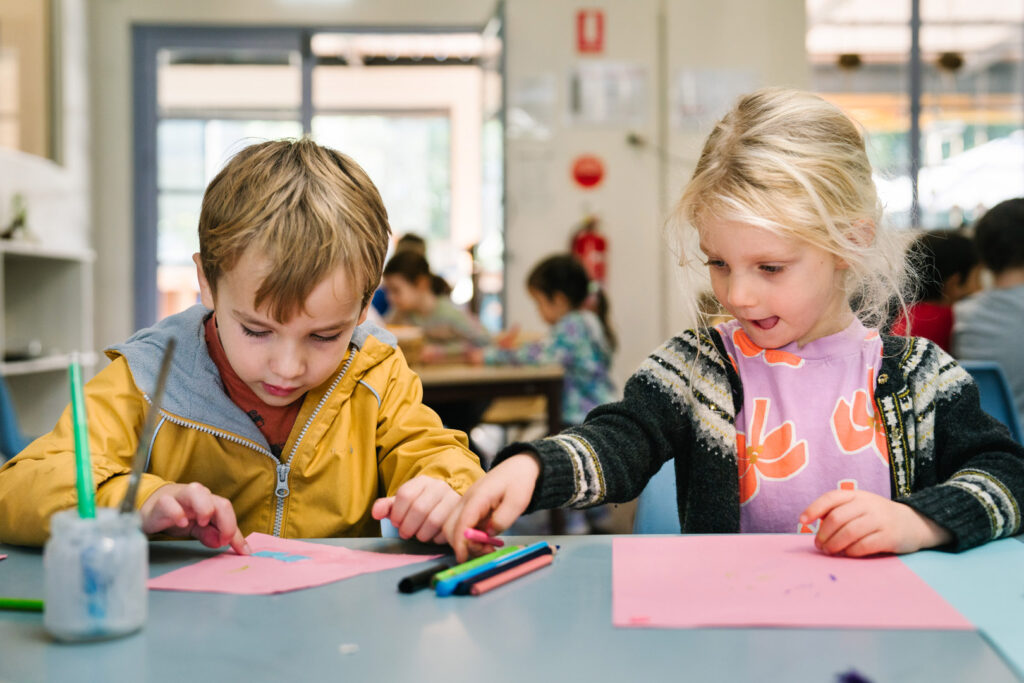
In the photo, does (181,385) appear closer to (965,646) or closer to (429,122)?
(965,646)

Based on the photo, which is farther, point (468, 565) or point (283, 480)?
point (283, 480)

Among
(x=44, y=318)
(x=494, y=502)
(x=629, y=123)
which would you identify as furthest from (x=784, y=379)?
(x=629, y=123)

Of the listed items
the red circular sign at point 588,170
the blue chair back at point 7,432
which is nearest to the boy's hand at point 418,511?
the blue chair back at point 7,432

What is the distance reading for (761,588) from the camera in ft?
2.11

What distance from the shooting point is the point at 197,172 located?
5457 mm

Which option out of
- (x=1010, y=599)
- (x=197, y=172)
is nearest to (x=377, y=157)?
(x=197, y=172)

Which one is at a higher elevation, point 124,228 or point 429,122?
point 429,122

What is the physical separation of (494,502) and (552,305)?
295cm

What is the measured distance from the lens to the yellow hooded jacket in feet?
3.09

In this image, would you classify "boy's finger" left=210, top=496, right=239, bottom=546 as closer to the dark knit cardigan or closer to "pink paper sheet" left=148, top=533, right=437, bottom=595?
"pink paper sheet" left=148, top=533, right=437, bottom=595

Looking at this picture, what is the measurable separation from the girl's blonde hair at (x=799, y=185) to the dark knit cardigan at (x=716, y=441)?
0.10m

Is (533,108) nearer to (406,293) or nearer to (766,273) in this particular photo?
(406,293)

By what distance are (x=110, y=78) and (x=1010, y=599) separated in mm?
5434

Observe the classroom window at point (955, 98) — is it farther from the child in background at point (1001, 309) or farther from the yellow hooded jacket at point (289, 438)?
the yellow hooded jacket at point (289, 438)
